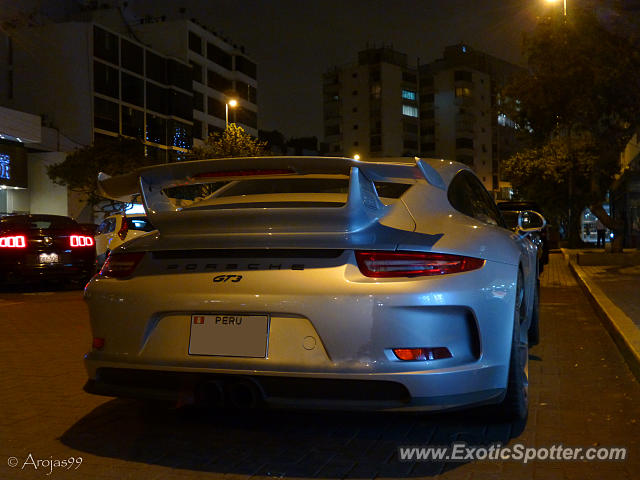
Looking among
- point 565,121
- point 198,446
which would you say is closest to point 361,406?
point 198,446

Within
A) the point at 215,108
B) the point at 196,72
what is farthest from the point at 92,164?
the point at 215,108

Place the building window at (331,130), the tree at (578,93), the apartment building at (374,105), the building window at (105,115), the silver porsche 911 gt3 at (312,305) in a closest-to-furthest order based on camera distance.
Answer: the silver porsche 911 gt3 at (312,305), the tree at (578,93), the building window at (105,115), the apartment building at (374,105), the building window at (331,130)

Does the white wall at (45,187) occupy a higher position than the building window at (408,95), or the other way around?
the building window at (408,95)

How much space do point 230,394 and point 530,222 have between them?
3.55 m

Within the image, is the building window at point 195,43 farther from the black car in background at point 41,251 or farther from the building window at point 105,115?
the black car in background at point 41,251

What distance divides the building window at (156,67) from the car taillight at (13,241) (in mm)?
44001

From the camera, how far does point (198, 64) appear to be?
65375 millimetres

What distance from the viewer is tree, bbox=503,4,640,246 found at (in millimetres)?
17641

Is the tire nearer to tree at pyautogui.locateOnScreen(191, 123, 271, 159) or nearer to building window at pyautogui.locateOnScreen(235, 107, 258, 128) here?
tree at pyautogui.locateOnScreen(191, 123, 271, 159)

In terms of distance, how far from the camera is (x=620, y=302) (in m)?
10.2

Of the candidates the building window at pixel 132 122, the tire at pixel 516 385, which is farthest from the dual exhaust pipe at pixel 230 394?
the building window at pixel 132 122

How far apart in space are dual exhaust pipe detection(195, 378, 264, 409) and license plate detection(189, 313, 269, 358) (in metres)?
0.15

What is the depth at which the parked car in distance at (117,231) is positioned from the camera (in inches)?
560

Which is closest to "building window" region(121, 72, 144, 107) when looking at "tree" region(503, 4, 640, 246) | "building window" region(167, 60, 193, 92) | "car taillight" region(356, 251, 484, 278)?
"building window" region(167, 60, 193, 92)
